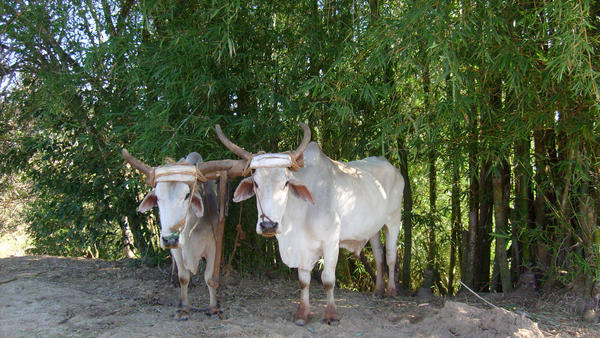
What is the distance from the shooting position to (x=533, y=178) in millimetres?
4949

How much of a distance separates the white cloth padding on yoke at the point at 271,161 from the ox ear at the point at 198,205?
511mm

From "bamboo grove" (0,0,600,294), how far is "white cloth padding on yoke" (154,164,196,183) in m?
0.60

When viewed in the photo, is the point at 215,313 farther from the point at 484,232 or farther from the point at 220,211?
the point at 484,232

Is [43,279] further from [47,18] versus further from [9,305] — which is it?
[47,18]

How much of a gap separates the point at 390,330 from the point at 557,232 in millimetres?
1851

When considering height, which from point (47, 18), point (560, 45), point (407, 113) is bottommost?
point (407, 113)

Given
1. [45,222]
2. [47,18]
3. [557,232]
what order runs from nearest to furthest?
1. [557,232]
2. [47,18]
3. [45,222]

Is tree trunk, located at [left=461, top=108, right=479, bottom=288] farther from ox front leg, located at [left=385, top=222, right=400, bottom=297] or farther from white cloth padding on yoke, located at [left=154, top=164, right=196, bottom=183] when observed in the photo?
white cloth padding on yoke, located at [left=154, top=164, right=196, bottom=183]

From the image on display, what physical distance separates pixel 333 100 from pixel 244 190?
44.7 inches

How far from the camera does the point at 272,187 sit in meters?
3.89

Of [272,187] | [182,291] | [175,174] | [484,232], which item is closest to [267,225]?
[272,187]

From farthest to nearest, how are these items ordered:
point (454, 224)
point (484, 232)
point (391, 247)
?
1. point (454, 224)
2. point (484, 232)
3. point (391, 247)

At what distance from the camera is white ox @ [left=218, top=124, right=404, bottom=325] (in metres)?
3.92

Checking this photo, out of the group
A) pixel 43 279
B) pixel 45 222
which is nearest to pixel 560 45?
pixel 43 279
